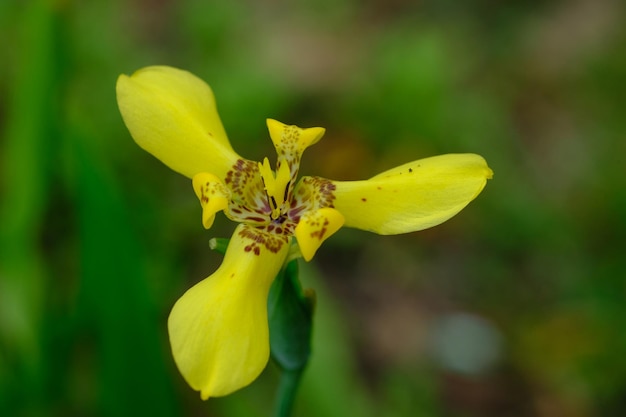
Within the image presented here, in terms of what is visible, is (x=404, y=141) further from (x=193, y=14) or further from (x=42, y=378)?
(x=42, y=378)

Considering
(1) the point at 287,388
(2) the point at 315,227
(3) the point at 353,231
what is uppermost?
(3) the point at 353,231

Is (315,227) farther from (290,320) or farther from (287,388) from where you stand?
(287,388)

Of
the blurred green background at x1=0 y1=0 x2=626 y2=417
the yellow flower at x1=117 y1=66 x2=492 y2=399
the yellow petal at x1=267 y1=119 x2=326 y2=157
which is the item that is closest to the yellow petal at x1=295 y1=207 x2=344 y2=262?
the yellow flower at x1=117 y1=66 x2=492 y2=399

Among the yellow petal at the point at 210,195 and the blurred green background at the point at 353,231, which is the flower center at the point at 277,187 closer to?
the yellow petal at the point at 210,195

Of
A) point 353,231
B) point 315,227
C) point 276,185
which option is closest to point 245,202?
point 276,185

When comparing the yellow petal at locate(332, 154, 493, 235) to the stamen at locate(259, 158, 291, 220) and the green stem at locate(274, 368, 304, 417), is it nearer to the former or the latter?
the stamen at locate(259, 158, 291, 220)

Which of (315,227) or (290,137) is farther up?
(290,137)
